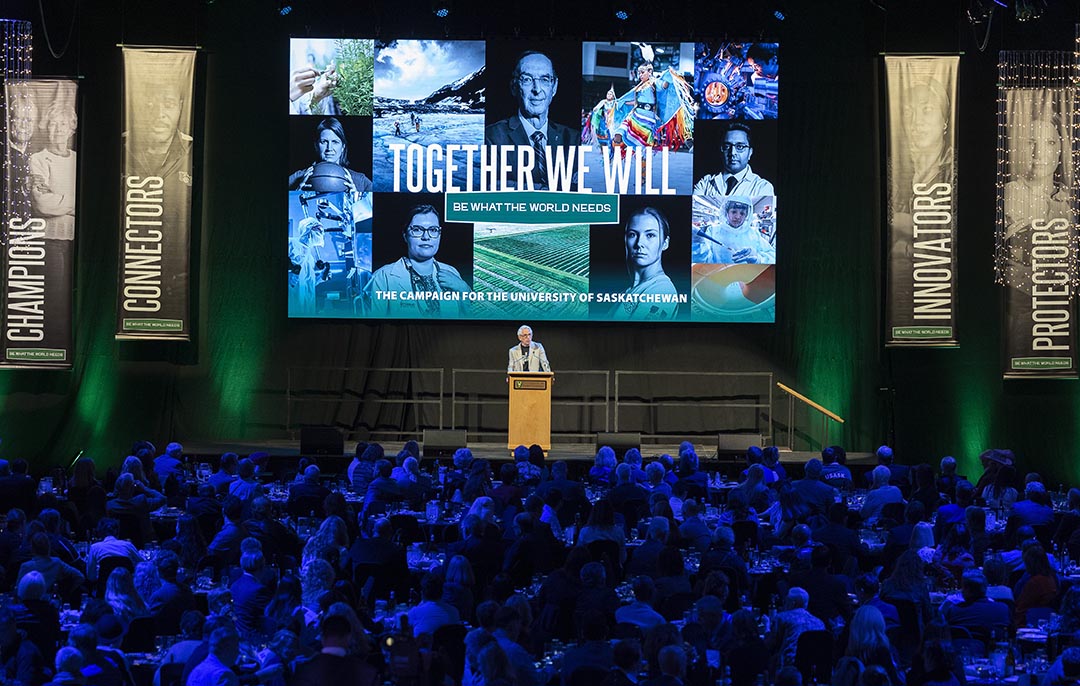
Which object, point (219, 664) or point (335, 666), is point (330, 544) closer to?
point (219, 664)

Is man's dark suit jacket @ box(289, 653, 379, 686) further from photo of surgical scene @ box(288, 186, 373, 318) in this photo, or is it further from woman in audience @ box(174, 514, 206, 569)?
photo of surgical scene @ box(288, 186, 373, 318)

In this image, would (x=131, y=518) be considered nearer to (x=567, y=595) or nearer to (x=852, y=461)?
(x=567, y=595)

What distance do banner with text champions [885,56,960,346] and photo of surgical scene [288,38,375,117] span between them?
20.4ft

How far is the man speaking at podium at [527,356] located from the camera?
18297 millimetres

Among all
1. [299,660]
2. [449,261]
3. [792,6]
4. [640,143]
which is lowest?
[299,660]

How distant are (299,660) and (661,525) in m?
3.98

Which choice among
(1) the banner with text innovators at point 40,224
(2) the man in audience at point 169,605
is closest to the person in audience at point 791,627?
(2) the man in audience at point 169,605

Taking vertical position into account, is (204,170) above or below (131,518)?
above

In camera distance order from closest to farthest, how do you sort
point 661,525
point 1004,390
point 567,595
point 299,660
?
point 299,660, point 567,595, point 661,525, point 1004,390

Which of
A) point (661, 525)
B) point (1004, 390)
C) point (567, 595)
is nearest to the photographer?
point (567, 595)

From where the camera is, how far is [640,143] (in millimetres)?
19609

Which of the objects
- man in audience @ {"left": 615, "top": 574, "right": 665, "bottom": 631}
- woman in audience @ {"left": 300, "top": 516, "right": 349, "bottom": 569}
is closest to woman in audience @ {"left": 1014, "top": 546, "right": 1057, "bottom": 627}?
man in audience @ {"left": 615, "top": 574, "right": 665, "bottom": 631}

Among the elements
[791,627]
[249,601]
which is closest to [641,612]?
[791,627]

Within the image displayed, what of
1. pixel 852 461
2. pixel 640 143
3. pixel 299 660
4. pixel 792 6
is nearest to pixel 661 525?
pixel 299 660
